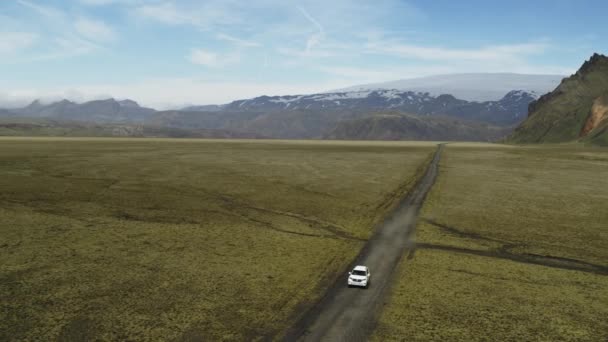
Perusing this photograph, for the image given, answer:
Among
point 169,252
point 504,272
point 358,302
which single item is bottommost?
point 504,272

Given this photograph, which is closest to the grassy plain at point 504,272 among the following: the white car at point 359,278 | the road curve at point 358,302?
the road curve at point 358,302

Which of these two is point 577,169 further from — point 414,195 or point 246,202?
point 246,202

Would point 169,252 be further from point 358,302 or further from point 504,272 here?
point 504,272

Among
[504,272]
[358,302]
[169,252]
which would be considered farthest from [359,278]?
[169,252]

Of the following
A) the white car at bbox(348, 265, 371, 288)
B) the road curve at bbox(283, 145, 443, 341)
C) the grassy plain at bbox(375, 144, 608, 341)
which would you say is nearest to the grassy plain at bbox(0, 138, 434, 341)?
the road curve at bbox(283, 145, 443, 341)

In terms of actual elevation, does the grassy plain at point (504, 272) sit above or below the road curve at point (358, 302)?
below

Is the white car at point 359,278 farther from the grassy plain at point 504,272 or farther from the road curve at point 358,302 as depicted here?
the grassy plain at point 504,272

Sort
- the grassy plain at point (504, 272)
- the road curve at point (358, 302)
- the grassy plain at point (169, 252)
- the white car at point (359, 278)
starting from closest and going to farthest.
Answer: the road curve at point (358, 302), the grassy plain at point (504, 272), the grassy plain at point (169, 252), the white car at point (359, 278)
